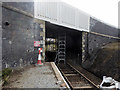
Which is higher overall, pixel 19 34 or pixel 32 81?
pixel 19 34

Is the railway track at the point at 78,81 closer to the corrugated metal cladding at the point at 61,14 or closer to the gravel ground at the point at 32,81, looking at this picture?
the gravel ground at the point at 32,81

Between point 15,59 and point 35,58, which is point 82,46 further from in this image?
point 15,59

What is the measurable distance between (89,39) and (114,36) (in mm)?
6750

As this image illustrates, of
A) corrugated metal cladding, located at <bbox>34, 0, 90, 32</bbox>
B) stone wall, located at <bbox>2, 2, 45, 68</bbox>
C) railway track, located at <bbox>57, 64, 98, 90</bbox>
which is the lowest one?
railway track, located at <bbox>57, 64, 98, 90</bbox>

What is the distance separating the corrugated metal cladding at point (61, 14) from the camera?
546 cm

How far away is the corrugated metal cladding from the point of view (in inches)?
215

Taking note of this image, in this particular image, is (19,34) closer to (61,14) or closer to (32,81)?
(32,81)

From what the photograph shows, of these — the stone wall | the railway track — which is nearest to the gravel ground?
the stone wall

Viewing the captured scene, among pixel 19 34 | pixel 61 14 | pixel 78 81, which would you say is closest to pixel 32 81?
pixel 19 34

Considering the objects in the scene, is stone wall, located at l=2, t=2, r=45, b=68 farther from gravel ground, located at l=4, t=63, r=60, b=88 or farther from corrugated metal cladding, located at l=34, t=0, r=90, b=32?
gravel ground, located at l=4, t=63, r=60, b=88

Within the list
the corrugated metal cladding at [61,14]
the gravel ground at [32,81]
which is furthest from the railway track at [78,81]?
the corrugated metal cladding at [61,14]

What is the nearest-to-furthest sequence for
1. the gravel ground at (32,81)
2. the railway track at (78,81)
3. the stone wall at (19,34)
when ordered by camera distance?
the gravel ground at (32,81)
the stone wall at (19,34)
the railway track at (78,81)

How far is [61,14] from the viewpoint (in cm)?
713

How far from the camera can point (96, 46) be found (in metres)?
10.8
